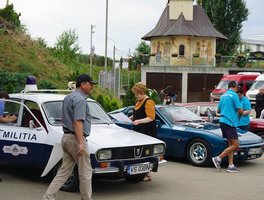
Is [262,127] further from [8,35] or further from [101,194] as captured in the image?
[8,35]

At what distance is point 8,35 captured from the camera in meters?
26.5

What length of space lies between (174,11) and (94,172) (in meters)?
54.7

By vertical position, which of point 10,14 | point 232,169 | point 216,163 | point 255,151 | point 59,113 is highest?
point 10,14

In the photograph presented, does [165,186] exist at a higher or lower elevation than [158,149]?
lower

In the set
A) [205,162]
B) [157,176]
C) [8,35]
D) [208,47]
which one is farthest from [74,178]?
[208,47]

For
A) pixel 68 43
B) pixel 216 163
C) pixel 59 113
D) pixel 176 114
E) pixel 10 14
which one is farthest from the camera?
pixel 68 43

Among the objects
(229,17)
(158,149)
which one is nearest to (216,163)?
(158,149)

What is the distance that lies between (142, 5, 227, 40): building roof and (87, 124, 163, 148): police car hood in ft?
162

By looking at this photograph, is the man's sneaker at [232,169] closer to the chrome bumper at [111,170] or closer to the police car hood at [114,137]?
the police car hood at [114,137]

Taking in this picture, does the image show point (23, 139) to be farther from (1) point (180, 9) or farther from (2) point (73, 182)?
(1) point (180, 9)

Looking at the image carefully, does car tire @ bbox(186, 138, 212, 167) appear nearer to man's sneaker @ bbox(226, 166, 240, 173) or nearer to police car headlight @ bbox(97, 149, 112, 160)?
man's sneaker @ bbox(226, 166, 240, 173)

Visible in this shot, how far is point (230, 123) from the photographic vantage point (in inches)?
403

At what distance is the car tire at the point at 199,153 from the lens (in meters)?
10.9

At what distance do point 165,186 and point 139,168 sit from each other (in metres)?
1.02
